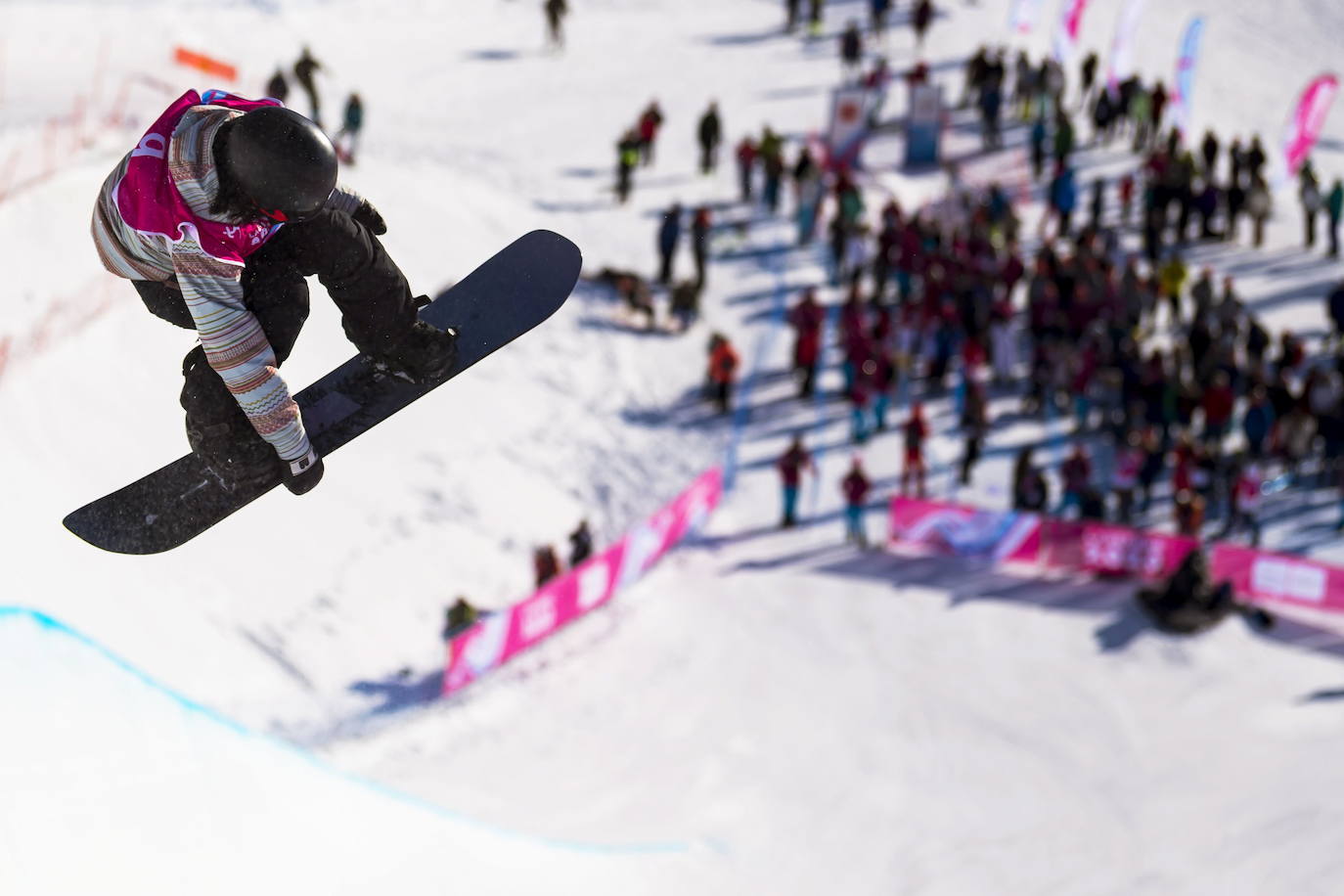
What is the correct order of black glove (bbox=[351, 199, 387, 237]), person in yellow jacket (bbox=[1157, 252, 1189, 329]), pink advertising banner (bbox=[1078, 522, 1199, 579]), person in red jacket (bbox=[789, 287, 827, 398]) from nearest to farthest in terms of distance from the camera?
1. black glove (bbox=[351, 199, 387, 237])
2. pink advertising banner (bbox=[1078, 522, 1199, 579])
3. person in red jacket (bbox=[789, 287, 827, 398])
4. person in yellow jacket (bbox=[1157, 252, 1189, 329])

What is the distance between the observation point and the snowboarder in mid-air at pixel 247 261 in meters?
5.19

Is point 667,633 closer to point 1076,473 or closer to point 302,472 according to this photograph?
point 1076,473

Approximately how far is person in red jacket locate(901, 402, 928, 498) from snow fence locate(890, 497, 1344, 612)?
71cm

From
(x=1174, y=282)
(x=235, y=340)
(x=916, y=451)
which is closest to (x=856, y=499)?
(x=916, y=451)

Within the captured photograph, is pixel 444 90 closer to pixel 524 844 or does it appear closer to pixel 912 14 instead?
pixel 912 14

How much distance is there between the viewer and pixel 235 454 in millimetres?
6094

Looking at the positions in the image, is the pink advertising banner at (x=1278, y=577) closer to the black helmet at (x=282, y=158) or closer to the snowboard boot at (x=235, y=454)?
the snowboard boot at (x=235, y=454)

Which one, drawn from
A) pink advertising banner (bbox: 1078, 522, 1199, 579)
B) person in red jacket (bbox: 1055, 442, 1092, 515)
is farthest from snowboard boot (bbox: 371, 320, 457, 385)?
person in red jacket (bbox: 1055, 442, 1092, 515)

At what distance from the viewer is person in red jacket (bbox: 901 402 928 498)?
17641mm

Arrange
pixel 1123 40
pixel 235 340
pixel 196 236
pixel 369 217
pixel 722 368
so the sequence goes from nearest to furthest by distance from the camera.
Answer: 1. pixel 196 236
2. pixel 235 340
3. pixel 369 217
4. pixel 722 368
5. pixel 1123 40

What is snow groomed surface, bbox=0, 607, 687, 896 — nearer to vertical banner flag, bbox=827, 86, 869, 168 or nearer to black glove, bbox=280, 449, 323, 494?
black glove, bbox=280, 449, 323, 494

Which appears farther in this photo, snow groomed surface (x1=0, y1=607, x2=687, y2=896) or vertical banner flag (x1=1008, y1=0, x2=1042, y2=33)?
vertical banner flag (x1=1008, y1=0, x2=1042, y2=33)

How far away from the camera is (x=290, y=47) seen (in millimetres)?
27094

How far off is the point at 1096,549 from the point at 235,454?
12.4 meters
